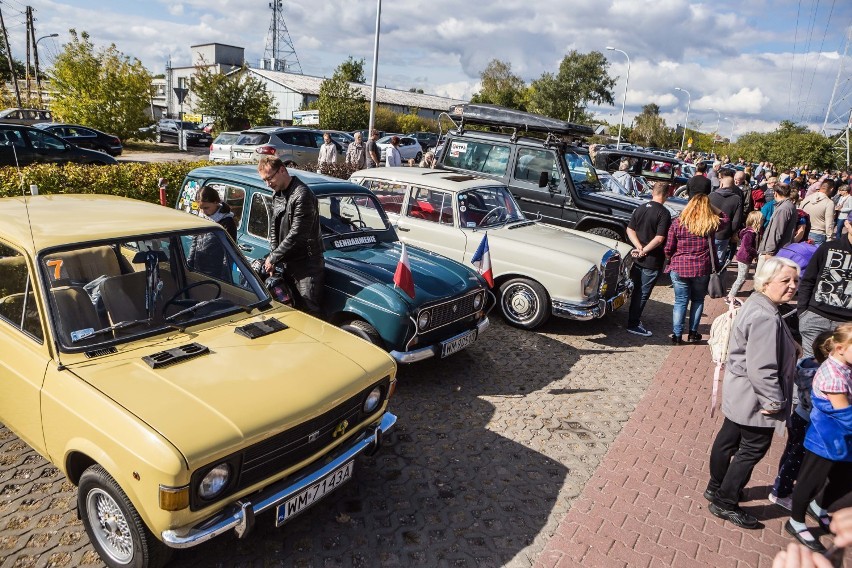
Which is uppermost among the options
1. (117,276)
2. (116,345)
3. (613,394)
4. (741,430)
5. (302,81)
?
(302,81)

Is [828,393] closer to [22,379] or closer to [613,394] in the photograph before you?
[613,394]

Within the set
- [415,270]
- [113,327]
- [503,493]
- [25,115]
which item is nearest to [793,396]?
[503,493]

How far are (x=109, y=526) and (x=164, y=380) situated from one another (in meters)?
0.87

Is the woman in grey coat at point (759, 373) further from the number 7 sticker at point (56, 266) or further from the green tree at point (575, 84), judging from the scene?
the green tree at point (575, 84)

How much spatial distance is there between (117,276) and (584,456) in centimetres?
390

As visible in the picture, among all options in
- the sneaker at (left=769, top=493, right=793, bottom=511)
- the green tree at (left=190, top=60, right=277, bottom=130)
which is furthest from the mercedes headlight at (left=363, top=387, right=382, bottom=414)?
the green tree at (left=190, top=60, right=277, bottom=130)

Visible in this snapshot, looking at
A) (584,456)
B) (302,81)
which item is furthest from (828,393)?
(302,81)

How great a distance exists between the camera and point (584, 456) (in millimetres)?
4781

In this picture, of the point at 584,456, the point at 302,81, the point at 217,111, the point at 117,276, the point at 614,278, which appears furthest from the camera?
the point at 302,81

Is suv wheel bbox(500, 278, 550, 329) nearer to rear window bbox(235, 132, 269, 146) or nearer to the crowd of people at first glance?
the crowd of people

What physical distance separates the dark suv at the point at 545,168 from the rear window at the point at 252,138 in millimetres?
10602

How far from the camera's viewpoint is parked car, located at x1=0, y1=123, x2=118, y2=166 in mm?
14898

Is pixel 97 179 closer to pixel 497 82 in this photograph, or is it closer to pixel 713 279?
pixel 713 279

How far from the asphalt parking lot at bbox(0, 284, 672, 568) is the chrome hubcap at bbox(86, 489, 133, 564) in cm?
21
